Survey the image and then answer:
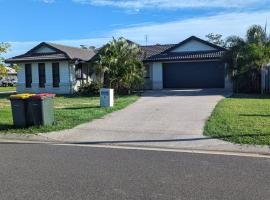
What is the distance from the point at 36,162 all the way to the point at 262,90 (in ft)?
67.5

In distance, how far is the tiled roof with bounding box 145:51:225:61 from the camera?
3175 cm

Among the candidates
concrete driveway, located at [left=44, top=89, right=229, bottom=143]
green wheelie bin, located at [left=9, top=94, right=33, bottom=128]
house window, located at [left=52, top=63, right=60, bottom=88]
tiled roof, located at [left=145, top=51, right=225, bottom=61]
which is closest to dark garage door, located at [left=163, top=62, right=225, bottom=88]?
tiled roof, located at [left=145, top=51, right=225, bottom=61]

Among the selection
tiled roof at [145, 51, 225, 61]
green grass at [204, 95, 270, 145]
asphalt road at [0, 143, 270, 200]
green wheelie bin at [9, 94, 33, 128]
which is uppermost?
tiled roof at [145, 51, 225, 61]

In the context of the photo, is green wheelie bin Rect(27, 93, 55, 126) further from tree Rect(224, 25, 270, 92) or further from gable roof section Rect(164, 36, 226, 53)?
gable roof section Rect(164, 36, 226, 53)

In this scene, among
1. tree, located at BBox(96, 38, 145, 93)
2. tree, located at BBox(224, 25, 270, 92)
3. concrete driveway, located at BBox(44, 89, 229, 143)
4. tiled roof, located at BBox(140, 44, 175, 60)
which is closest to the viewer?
concrete driveway, located at BBox(44, 89, 229, 143)

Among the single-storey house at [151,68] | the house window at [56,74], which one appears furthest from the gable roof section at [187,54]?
the house window at [56,74]

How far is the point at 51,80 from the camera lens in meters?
33.0

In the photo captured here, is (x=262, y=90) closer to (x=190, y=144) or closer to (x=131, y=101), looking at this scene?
(x=131, y=101)

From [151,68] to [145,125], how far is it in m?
19.4

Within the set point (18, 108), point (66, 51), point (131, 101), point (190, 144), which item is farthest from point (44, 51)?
point (190, 144)

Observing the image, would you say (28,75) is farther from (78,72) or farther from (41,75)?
(78,72)

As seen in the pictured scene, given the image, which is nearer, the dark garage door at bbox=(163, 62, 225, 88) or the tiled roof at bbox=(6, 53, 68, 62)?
the tiled roof at bbox=(6, 53, 68, 62)

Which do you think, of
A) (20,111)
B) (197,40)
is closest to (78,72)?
(197,40)

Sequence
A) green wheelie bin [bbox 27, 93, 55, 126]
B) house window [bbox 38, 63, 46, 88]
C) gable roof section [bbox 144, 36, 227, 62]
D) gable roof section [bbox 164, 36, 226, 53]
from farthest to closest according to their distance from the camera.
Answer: house window [bbox 38, 63, 46, 88] → gable roof section [bbox 164, 36, 226, 53] → gable roof section [bbox 144, 36, 227, 62] → green wheelie bin [bbox 27, 93, 55, 126]
